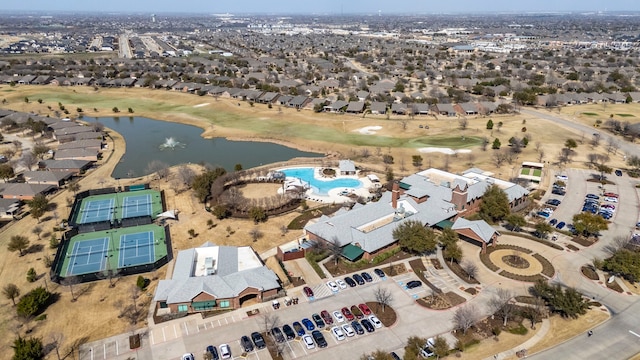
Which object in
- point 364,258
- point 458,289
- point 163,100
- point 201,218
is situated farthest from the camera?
point 163,100

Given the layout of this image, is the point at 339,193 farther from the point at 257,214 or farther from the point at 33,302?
the point at 33,302

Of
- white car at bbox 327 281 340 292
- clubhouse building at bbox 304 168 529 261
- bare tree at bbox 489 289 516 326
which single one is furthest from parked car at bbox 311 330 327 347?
bare tree at bbox 489 289 516 326

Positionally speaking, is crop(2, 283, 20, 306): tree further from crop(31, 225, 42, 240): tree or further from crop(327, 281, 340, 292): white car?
crop(327, 281, 340, 292): white car

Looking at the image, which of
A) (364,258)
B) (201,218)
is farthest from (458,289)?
(201,218)

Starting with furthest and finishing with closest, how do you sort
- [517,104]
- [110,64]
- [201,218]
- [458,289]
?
[110,64]
[517,104]
[201,218]
[458,289]

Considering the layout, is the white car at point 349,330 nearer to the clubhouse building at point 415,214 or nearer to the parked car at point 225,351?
the parked car at point 225,351

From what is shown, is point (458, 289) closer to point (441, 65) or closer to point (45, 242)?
point (45, 242)
